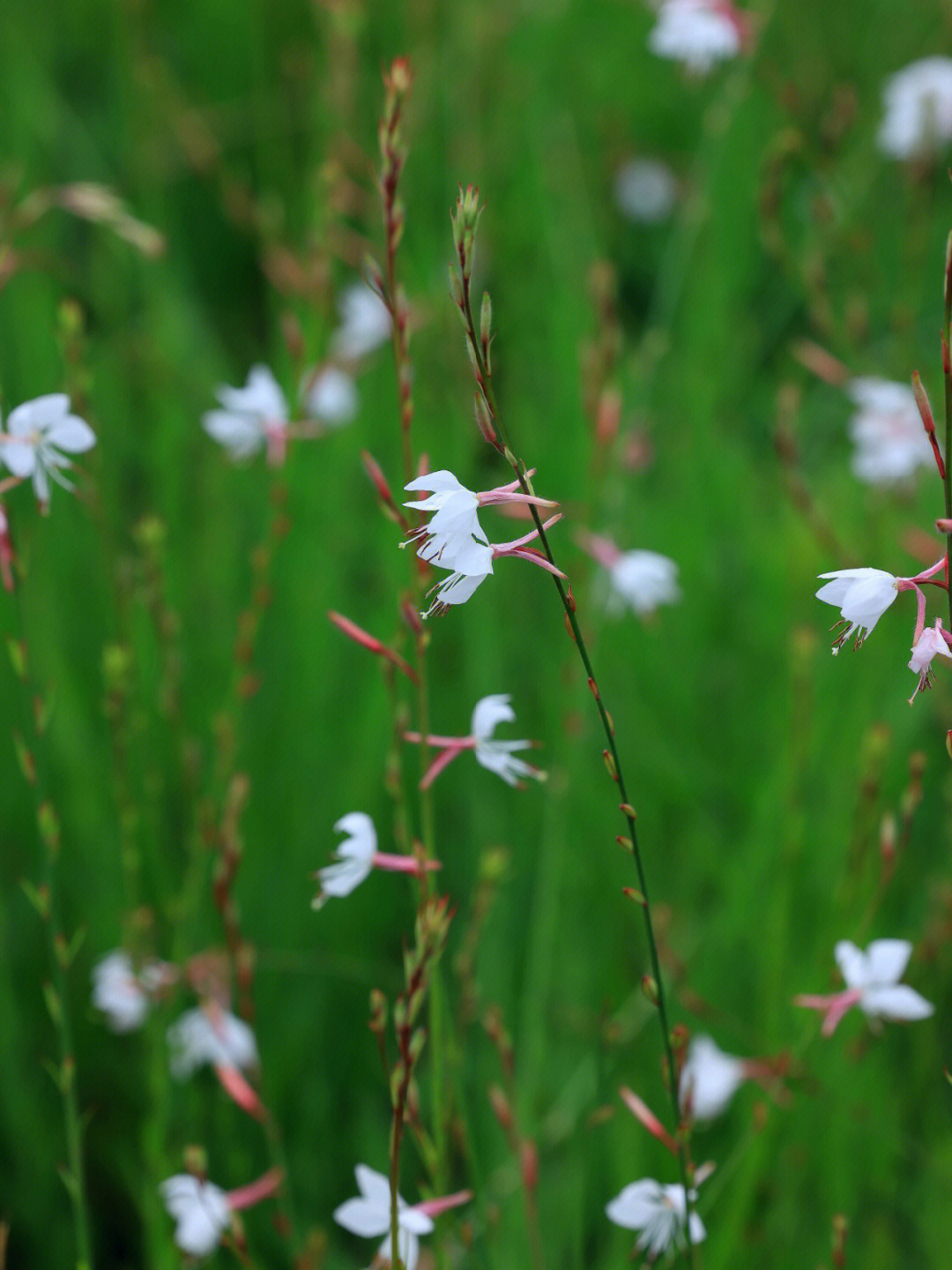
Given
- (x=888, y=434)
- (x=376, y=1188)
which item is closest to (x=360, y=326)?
(x=888, y=434)

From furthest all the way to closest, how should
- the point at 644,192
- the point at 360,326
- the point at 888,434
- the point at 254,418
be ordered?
the point at 644,192, the point at 360,326, the point at 888,434, the point at 254,418

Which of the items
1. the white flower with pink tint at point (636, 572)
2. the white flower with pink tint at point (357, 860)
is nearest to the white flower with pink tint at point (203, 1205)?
the white flower with pink tint at point (357, 860)

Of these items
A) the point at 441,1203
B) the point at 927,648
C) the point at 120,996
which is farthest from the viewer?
the point at 120,996

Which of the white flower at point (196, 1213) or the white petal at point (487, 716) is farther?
the white flower at point (196, 1213)

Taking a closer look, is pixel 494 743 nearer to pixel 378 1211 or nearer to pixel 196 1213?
pixel 378 1211

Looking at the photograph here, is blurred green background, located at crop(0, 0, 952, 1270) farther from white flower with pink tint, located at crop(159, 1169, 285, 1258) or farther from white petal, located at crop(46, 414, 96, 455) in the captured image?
white petal, located at crop(46, 414, 96, 455)

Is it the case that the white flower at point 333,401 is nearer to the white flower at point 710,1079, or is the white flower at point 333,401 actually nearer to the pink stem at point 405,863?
the white flower at point 710,1079

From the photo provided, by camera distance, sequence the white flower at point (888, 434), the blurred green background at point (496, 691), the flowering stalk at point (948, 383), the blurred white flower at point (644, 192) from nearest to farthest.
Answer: the flowering stalk at point (948, 383)
the blurred green background at point (496, 691)
the white flower at point (888, 434)
the blurred white flower at point (644, 192)
